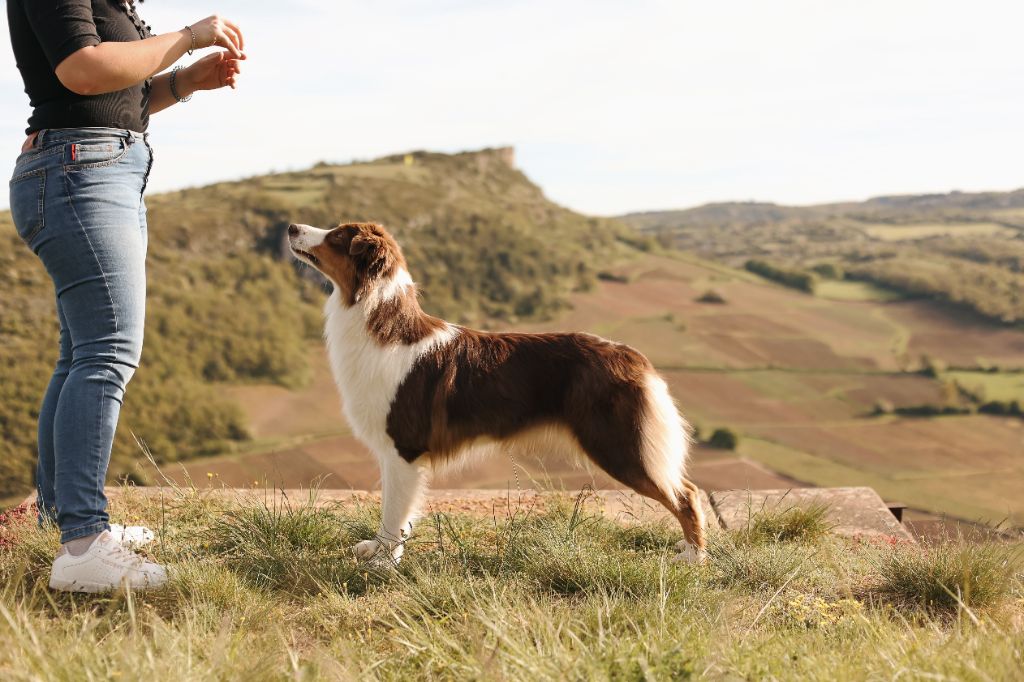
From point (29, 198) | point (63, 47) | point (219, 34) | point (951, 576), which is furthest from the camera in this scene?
point (951, 576)

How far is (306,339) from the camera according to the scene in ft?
105

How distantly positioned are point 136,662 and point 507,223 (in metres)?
40.0

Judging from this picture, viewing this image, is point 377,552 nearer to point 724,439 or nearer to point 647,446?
point 647,446

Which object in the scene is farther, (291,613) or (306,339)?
(306,339)

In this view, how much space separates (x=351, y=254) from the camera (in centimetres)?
423

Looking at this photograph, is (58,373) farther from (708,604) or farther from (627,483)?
(708,604)

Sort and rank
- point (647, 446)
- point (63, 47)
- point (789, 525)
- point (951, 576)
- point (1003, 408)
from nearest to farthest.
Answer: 1. point (63, 47)
2. point (951, 576)
3. point (647, 446)
4. point (789, 525)
5. point (1003, 408)

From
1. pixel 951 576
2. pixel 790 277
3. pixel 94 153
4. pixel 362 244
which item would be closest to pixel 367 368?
pixel 362 244

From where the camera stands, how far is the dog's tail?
160 inches

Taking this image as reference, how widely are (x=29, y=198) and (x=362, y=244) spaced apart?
1.56 m

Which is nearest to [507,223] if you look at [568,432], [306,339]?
[306,339]

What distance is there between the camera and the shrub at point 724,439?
31062mm

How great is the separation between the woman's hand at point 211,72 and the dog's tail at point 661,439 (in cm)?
269

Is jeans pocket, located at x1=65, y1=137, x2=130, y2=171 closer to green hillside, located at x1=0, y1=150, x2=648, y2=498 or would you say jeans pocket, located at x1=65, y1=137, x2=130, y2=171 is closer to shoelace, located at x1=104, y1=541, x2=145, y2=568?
shoelace, located at x1=104, y1=541, x2=145, y2=568
